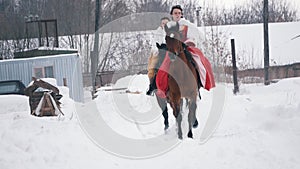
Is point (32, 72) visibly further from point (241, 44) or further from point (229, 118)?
point (241, 44)

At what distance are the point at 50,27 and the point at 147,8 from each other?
8507 millimetres

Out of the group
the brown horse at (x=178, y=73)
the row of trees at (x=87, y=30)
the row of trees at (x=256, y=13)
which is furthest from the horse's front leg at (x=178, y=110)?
the row of trees at (x=256, y=13)

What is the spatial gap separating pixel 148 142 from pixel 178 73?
1.11m

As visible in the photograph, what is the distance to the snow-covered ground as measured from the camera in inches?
170

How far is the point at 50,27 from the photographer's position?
25.7 metres

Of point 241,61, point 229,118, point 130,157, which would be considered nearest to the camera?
point 130,157

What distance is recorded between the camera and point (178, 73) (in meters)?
5.43

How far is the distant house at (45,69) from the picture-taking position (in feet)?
46.1

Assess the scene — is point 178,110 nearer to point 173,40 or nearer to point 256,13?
point 173,40

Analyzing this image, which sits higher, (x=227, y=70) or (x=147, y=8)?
(x=147, y=8)

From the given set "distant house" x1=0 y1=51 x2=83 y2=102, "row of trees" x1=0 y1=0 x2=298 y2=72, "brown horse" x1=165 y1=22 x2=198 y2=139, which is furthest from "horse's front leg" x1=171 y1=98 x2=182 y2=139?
"row of trees" x1=0 y1=0 x2=298 y2=72

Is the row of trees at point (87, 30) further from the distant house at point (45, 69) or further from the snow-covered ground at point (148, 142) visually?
the snow-covered ground at point (148, 142)

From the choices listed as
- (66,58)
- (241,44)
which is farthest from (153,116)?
(241,44)

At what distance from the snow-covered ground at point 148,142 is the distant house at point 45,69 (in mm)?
6804
